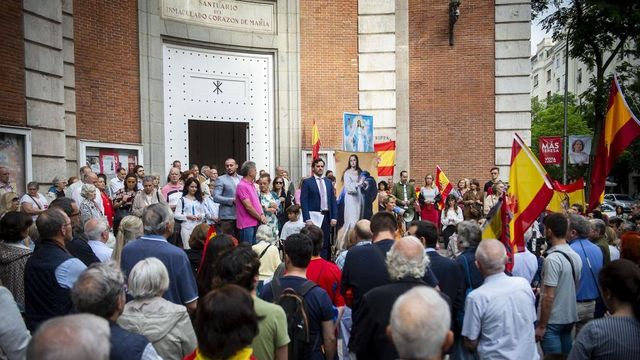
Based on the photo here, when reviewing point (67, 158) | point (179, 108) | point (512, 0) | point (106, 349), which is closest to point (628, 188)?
point (512, 0)

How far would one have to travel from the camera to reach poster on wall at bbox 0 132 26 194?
12773mm

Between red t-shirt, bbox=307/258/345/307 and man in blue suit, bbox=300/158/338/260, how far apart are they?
5.78 meters

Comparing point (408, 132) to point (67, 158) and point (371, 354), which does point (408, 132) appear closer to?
point (67, 158)

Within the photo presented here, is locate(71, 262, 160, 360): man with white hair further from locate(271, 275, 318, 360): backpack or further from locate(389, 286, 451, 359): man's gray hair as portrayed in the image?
locate(389, 286, 451, 359): man's gray hair

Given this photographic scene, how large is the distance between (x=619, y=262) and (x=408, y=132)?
1650 centimetres

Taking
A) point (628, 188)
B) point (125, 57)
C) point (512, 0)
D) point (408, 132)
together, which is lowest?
point (628, 188)

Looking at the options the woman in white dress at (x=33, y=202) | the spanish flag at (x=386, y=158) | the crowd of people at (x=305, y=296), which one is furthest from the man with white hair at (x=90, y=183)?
the spanish flag at (x=386, y=158)

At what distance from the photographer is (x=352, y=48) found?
20141 millimetres

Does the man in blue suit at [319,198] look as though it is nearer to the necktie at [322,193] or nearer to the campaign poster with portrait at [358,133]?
the necktie at [322,193]

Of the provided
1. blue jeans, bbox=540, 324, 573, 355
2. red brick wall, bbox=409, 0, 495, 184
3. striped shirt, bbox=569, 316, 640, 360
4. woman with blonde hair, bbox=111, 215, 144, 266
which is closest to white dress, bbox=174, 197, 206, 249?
woman with blonde hair, bbox=111, 215, 144, 266

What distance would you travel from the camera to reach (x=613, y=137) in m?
9.73

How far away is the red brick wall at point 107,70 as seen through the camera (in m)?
15.8

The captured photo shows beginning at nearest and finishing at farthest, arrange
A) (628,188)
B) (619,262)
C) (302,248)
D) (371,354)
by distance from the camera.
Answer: (619,262)
(371,354)
(302,248)
(628,188)

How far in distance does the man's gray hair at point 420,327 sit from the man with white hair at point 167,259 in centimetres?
293
